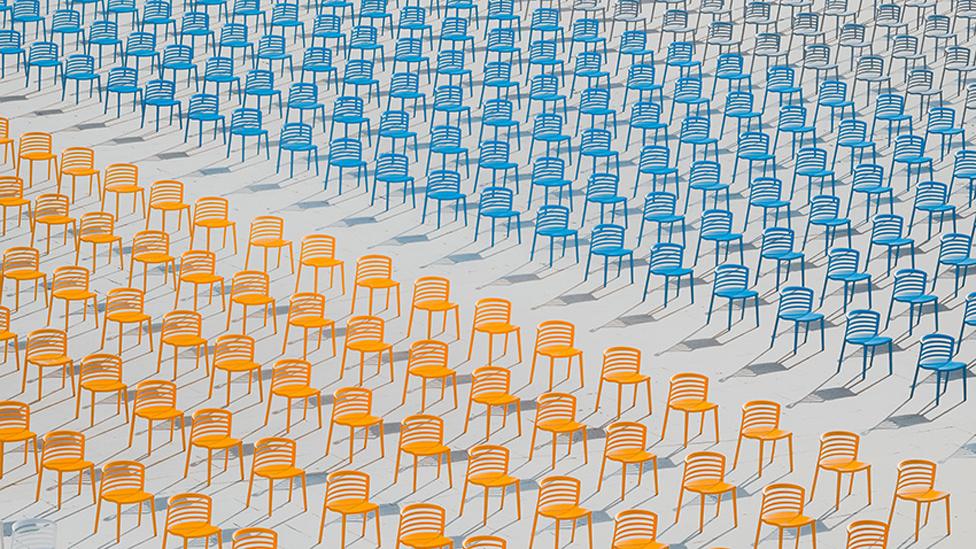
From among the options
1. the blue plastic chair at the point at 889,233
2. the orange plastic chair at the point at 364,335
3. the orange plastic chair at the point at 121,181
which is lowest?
the orange plastic chair at the point at 364,335

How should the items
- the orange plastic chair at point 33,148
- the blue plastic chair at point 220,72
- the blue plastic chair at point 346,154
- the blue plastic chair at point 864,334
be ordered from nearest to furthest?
the blue plastic chair at point 864,334
the blue plastic chair at point 346,154
the orange plastic chair at point 33,148
the blue plastic chair at point 220,72

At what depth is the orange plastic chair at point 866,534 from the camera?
20141mm

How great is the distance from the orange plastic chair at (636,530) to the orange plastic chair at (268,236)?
28.8 ft

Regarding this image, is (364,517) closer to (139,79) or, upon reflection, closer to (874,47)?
(139,79)

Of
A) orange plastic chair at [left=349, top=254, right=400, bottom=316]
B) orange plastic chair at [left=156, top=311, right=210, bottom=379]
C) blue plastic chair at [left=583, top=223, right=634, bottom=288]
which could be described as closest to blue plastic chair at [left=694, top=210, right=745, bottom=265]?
blue plastic chair at [left=583, top=223, right=634, bottom=288]

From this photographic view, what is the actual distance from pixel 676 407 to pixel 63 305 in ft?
26.5

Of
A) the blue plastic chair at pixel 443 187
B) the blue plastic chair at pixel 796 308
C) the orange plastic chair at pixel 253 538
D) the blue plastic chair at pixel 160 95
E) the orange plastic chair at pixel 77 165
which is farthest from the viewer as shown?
the blue plastic chair at pixel 160 95

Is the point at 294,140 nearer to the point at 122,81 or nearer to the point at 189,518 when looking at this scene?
the point at 122,81

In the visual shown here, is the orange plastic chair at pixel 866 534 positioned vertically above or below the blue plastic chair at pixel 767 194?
below

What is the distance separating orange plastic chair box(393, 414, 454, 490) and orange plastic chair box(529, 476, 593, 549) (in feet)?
5.08

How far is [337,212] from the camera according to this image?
30.1 meters

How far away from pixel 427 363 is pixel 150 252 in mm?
4926

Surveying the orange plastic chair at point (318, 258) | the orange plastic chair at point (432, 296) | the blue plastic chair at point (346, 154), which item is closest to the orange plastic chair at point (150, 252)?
the orange plastic chair at point (318, 258)

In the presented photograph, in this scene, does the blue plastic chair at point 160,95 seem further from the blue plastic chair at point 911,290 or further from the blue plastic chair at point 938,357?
the blue plastic chair at point 938,357
